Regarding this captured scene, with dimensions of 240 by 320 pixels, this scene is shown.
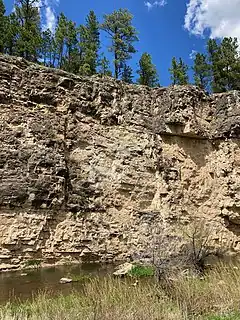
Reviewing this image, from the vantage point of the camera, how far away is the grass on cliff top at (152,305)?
6.20 m

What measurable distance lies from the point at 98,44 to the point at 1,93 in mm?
19528

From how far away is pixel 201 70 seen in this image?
35688 mm

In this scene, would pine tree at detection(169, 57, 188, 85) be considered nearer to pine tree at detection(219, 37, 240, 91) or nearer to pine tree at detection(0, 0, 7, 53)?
pine tree at detection(219, 37, 240, 91)

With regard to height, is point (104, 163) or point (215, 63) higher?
point (215, 63)

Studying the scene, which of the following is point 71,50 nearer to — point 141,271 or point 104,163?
point 104,163

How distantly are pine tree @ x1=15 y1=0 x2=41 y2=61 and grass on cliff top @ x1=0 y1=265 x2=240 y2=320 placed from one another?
23.2 meters

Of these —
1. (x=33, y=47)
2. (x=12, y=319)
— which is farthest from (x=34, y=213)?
(x=33, y=47)

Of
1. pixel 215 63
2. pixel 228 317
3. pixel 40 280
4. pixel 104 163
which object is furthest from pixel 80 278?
pixel 215 63

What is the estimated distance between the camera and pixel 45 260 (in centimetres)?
1506

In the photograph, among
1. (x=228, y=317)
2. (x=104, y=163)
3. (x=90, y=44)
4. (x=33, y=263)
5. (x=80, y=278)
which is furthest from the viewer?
(x=90, y=44)

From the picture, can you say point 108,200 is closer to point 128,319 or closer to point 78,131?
point 78,131

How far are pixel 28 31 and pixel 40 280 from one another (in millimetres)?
21360

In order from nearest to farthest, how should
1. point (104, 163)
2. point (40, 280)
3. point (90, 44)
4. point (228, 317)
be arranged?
point (228, 317) < point (40, 280) < point (104, 163) < point (90, 44)

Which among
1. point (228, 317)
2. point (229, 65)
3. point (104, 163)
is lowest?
point (228, 317)
